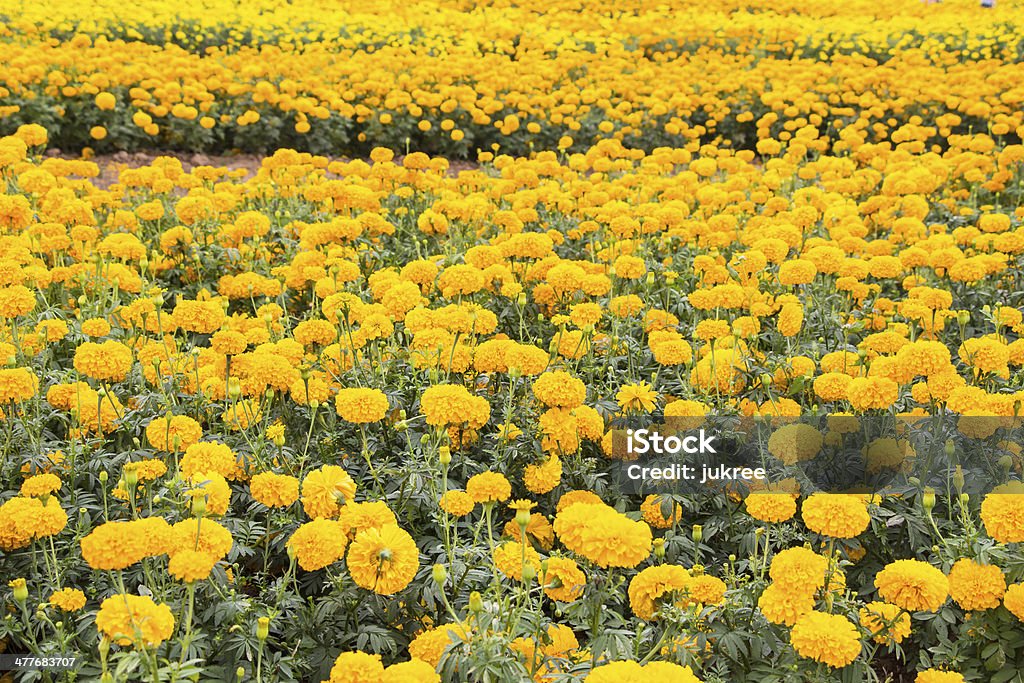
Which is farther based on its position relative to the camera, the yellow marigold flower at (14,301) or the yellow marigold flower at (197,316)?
the yellow marigold flower at (197,316)

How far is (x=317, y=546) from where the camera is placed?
211 cm

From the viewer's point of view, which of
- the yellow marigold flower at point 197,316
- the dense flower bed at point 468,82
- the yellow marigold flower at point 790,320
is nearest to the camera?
the yellow marigold flower at point 197,316

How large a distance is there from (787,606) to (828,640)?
0.40 ft

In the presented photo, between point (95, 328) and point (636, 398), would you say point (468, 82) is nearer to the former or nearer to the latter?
point (95, 328)

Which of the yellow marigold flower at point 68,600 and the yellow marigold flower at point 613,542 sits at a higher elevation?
the yellow marigold flower at point 613,542

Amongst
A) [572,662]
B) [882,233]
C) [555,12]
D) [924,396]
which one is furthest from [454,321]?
[555,12]

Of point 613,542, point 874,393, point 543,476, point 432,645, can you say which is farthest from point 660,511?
point 432,645

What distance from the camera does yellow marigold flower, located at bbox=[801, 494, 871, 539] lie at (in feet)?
7.22

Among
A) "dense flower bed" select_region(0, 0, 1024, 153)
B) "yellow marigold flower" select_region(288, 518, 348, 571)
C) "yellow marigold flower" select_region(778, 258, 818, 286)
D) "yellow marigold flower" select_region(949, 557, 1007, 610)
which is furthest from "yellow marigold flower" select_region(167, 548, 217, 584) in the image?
"dense flower bed" select_region(0, 0, 1024, 153)

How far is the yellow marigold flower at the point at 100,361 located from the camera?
2.87 meters

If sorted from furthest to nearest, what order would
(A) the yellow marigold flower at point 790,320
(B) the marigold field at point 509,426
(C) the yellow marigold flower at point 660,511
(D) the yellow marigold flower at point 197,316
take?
1. (A) the yellow marigold flower at point 790,320
2. (D) the yellow marigold flower at point 197,316
3. (C) the yellow marigold flower at point 660,511
4. (B) the marigold field at point 509,426

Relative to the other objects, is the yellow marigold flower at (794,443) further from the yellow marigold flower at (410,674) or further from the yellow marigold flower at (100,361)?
the yellow marigold flower at (100,361)

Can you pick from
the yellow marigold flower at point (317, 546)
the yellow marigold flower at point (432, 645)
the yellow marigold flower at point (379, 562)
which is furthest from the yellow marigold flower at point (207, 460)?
the yellow marigold flower at point (432, 645)

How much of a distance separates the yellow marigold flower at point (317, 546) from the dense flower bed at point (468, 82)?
18.9 feet
